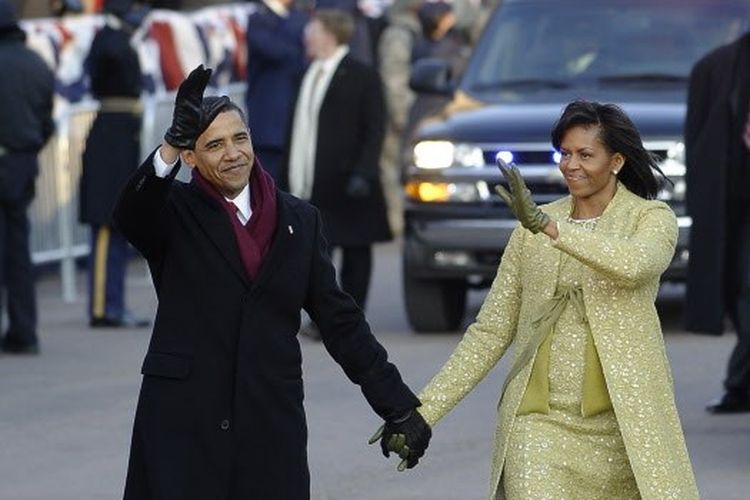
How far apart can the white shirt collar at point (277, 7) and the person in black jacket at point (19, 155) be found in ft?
11.1

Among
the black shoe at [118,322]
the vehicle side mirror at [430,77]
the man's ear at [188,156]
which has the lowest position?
the black shoe at [118,322]

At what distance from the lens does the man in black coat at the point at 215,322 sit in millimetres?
6031

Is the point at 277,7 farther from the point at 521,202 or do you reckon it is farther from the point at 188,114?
the point at 188,114

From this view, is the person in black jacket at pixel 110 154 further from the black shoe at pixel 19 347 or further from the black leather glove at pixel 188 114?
the black leather glove at pixel 188 114

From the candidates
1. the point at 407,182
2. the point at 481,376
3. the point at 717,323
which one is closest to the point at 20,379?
the point at 407,182

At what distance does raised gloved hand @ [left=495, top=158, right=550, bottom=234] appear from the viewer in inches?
242

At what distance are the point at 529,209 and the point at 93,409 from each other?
5689mm

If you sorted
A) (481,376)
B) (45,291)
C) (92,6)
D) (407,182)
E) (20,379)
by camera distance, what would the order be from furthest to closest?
(92,6)
(45,291)
(407,182)
(20,379)
(481,376)

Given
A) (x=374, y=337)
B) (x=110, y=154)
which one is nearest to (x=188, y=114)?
(x=374, y=337)

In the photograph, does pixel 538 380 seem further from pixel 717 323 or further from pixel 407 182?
pixel 407 182

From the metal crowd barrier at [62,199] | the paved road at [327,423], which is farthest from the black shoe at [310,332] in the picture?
the metal crowd barrier at [62,199]

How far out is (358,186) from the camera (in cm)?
1395

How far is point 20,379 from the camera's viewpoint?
12.7 m

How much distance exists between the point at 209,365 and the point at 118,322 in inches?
352
